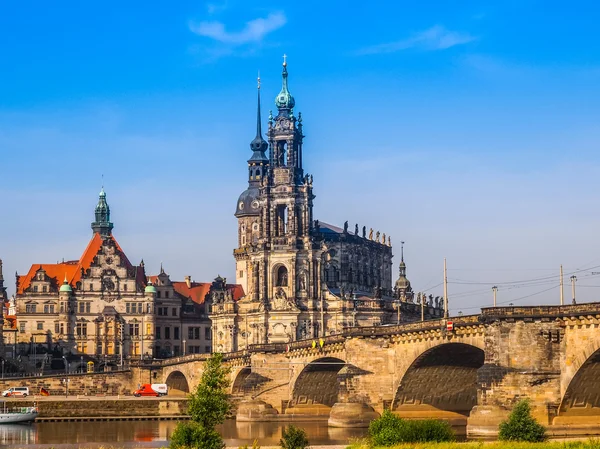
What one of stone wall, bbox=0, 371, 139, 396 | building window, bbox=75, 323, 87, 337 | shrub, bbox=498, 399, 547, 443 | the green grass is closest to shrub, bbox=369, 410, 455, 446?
the green grass

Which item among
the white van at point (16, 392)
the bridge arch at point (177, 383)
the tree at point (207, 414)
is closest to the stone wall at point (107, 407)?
the white van at point (16, 392)

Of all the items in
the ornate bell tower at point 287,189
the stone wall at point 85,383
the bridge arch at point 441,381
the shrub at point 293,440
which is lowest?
the shrub at point 293,440

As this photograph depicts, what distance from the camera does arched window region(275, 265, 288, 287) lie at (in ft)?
586

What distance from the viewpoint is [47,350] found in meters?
188

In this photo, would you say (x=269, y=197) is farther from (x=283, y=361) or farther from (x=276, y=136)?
(x=283, y=361)

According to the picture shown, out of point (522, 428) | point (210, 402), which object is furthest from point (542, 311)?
point (210, 402)

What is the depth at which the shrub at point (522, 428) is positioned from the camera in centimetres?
7788

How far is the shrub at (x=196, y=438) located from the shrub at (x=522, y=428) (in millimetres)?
17380

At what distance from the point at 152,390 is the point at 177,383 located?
15840 mm

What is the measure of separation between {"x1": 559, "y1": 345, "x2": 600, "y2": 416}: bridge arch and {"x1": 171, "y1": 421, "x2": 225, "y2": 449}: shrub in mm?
24377

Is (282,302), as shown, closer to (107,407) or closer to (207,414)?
(107,407)

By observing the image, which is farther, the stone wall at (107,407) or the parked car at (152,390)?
the parked car at (152,390)

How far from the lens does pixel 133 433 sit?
10969cm

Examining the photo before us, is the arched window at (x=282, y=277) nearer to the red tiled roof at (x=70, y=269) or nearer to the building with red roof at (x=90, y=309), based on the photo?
the building with red roof at (x=90, y=309)
